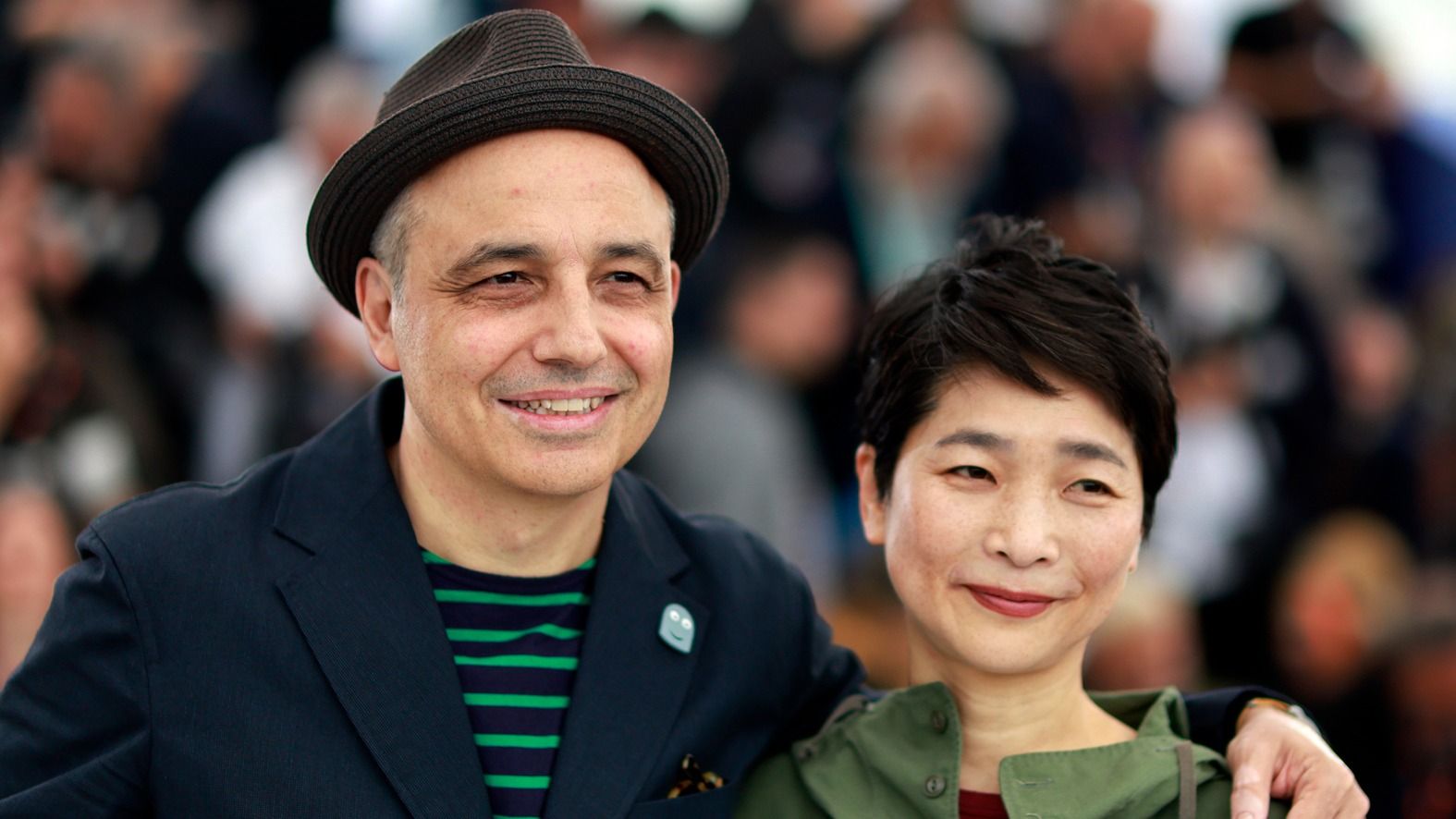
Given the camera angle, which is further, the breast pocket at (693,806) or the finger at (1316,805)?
the breast pocket at (693,806)

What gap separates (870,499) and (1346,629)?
391cm

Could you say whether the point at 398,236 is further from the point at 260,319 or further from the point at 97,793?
the point at 260,319

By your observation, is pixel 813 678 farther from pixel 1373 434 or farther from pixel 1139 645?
pixel 1373 434

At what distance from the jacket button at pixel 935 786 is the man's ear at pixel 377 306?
1.20 m

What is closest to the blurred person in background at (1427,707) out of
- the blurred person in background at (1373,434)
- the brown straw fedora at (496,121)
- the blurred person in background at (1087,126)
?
the blurred person in background at (1373,434)

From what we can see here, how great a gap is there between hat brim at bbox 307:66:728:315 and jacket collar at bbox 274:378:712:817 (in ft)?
1.25

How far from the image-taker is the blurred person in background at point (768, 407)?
6.20 m

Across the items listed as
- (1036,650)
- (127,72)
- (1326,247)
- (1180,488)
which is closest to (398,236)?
(1036,650)

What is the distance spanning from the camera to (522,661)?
3.12 metres

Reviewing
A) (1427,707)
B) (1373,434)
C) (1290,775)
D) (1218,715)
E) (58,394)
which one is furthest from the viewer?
(1373,434)

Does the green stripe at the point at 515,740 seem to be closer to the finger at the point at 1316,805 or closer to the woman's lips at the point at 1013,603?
the woman's lips at the point at 1013,603

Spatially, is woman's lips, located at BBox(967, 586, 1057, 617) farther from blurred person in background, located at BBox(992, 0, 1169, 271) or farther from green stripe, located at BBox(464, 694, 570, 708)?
blurred person in background, located at BBox(992, 0, 1169, 271)

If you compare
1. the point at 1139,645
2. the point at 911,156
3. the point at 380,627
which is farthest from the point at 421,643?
the point at 911,156

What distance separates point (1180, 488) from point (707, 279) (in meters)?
2.04
